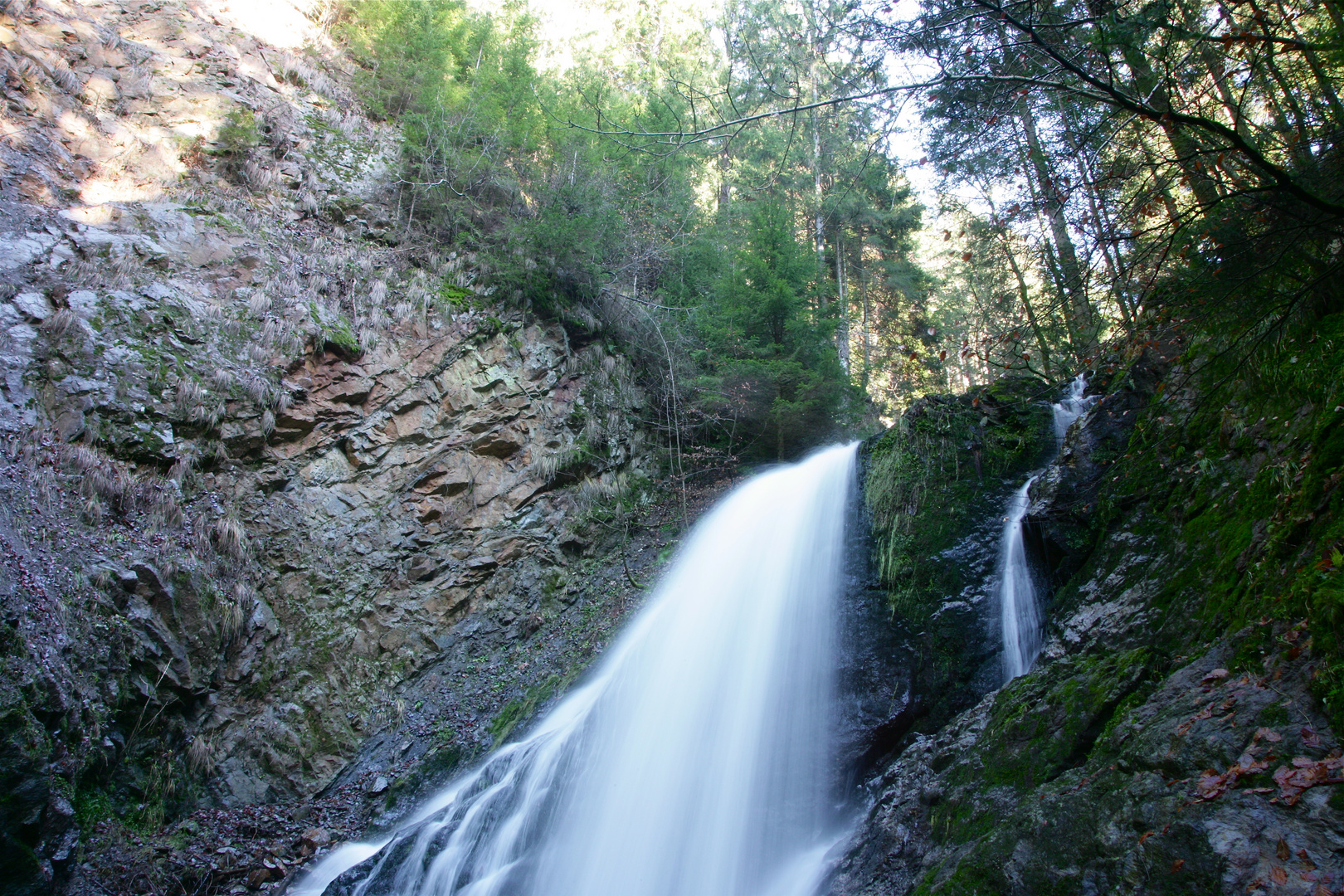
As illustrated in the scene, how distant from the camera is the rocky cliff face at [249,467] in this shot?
555 centimetres

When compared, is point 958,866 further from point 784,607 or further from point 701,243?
point 701,243

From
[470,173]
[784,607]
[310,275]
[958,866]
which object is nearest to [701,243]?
[470,173]

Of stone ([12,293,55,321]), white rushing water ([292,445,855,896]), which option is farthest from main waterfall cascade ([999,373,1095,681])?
stone ([12,293,55,321])

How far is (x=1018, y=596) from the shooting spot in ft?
17.9

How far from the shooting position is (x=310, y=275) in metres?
8.95

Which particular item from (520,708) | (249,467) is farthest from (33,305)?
(520,708)

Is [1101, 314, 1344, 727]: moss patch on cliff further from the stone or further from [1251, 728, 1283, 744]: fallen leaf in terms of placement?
the stone

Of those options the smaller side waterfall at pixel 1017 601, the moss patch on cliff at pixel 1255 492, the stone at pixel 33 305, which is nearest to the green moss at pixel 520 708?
the smaller side waterfall at pixel 1017 601

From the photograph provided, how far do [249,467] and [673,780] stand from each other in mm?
5956

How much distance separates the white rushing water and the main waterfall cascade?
1539mm

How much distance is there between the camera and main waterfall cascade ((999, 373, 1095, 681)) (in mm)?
5102

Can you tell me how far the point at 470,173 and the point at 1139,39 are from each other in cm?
1024

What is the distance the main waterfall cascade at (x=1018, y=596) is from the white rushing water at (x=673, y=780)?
5.05 ft

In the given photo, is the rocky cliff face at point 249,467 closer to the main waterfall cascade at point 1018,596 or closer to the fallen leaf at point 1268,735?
the main waterfall cascade at point 1018,596
